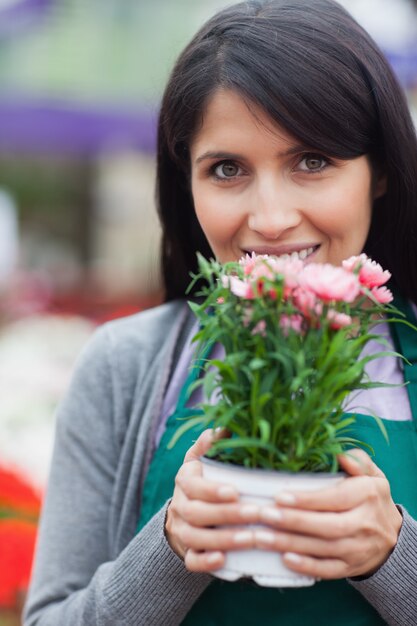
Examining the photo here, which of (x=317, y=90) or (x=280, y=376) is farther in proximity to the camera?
(x=317, y=90)

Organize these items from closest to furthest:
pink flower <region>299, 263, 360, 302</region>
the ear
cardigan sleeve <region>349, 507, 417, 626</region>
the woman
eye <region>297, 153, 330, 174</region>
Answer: pink flower <region>299, 263, 360, 302</region> < cardigan sleeve <region>349, 507, 417, 626</region> < the woman < eye <region>297, 153, 330, 174</region> < the ear

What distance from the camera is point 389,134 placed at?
1.70 m

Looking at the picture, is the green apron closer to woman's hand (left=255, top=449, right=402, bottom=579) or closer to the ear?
woman's hand (left=255, top=449, right=402, bottom=579)

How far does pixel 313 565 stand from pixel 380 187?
855 millimetres

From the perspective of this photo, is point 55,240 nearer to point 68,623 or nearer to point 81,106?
point 81,106

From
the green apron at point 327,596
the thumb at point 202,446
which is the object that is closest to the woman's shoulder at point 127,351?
the green apron at point 327,596

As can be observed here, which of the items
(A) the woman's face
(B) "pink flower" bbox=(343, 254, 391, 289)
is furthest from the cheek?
(B) "pink flower" bbox=(343, 254, 391, 289)

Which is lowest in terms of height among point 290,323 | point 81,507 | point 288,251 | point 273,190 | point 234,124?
point 81,507

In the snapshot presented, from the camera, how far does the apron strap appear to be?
5.56ft

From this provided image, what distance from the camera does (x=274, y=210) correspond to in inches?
63.9

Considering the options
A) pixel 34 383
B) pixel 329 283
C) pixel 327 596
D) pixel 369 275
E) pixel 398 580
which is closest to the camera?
pixel 329 283

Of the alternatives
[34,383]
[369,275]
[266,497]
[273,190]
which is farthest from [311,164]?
[34,383]

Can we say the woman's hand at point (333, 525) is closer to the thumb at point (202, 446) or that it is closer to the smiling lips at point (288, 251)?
the thumb at point (202, 446)

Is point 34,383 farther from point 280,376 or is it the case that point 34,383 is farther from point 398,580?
point 280,376
